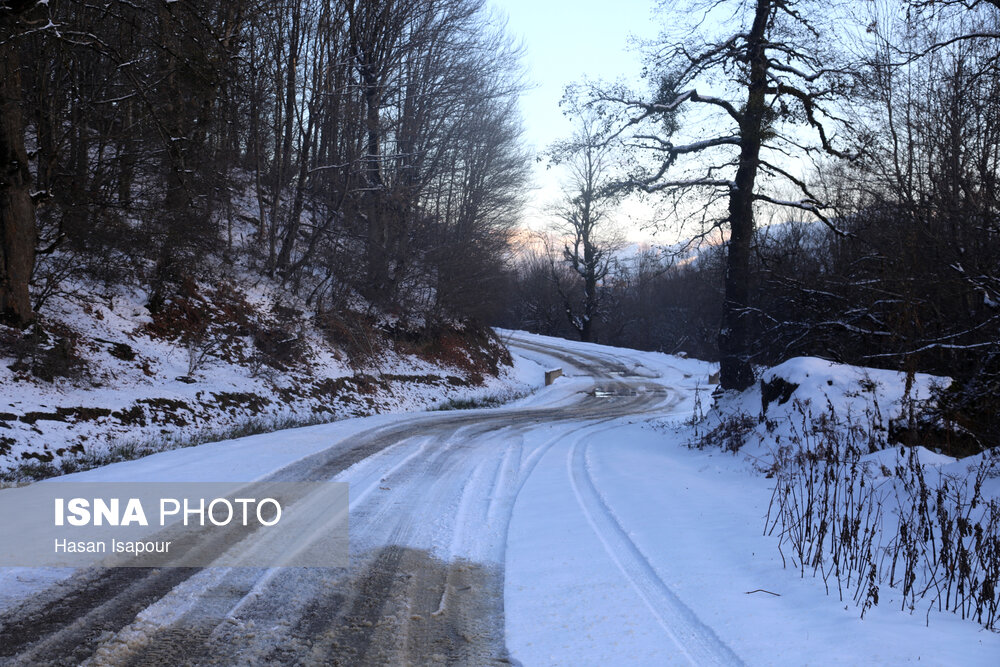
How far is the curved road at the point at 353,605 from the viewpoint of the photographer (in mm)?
3545

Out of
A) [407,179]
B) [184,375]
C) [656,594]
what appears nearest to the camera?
[656,594]

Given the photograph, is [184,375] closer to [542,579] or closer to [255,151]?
[255,151]

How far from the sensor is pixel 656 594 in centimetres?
467

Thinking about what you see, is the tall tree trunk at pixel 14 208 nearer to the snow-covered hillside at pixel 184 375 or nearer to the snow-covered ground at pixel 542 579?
the snow-covered hillside at pixel 184 375

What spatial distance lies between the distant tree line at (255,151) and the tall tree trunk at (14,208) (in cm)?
3

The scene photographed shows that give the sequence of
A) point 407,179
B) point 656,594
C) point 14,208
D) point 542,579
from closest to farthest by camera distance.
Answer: point 656,594, point 542,579, point 14,208, point 407,179

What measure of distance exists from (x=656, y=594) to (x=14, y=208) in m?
11.3

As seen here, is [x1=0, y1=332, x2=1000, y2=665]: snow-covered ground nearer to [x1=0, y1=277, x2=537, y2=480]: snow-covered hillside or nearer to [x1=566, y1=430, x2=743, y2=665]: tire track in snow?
[x1=566, y1=430, x2=743, y2=665]: tire track in snow

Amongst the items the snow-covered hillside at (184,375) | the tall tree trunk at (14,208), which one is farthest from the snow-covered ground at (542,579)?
the tall tree trunk at (14,208)

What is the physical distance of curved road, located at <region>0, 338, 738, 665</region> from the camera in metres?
3.54

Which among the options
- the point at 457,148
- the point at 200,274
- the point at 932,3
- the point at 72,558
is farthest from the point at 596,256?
the point at 72,558

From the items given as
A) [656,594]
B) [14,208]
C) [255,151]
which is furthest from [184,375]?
[656,594]

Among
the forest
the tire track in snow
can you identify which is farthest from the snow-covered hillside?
the tire track in snow

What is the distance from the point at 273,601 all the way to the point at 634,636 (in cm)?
230
